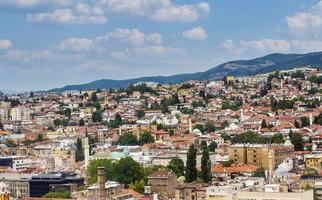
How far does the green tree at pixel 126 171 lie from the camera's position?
4606cm

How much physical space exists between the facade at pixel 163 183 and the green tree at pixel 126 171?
7.19ft

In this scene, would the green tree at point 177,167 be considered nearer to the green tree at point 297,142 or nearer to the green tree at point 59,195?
the green tree at point 59,195

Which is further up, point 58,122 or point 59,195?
point 58,122

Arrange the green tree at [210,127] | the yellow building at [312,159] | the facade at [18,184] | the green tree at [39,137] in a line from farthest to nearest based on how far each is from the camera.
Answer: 1. the green tree at [39,137]
2. the green tree at [210,127]
3. the yellow building at [312,159]
4. the facade at [18,184]

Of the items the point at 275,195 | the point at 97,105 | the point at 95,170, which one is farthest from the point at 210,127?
the point at 275,195

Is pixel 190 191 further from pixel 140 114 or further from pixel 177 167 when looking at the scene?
pixel 140 114

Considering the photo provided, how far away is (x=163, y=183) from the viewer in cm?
4347

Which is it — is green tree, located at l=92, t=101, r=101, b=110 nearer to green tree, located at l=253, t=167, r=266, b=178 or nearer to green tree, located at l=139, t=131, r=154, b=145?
green tree, located at l=139, t=131, r=154, b=145

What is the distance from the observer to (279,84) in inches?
3984

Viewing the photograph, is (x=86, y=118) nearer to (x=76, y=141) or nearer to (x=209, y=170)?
(x=76, y=141)

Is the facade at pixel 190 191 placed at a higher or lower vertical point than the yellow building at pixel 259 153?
lower

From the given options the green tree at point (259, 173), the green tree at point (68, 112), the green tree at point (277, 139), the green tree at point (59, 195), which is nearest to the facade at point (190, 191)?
the green tree at point (59, 195)

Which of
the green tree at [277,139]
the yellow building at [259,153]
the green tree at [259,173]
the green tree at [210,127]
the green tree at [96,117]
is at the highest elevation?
the green tree at [96,117]

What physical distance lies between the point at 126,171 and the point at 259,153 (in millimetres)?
11410
